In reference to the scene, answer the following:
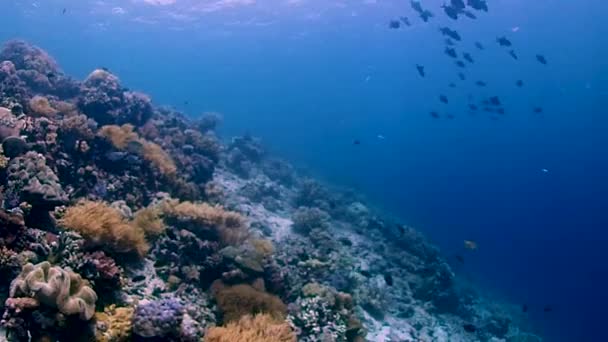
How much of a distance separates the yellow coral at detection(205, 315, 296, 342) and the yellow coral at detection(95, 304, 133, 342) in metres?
1.22

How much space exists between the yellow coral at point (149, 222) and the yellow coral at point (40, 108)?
453cm

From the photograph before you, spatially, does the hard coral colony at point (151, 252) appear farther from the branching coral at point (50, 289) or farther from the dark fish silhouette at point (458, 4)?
the dark fish silhouette at point (458, 4)

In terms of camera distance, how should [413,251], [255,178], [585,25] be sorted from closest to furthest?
[413,251] < [255,178] < [585,25]

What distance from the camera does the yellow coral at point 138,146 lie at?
41.9 ft

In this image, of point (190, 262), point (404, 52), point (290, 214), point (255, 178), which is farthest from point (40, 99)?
point (404, 52)

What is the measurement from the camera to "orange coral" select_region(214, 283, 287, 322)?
830cm

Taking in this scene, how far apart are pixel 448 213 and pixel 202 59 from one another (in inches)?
2506

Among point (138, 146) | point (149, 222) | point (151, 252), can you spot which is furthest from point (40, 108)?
point (151, 252)

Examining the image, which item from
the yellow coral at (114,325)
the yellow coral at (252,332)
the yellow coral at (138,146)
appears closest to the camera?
the yellow coral at (114,325)

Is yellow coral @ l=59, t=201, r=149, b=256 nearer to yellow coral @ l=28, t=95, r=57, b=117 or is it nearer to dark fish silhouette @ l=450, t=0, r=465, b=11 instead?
yellow coral @ l=28, t=95, r=57, b=117

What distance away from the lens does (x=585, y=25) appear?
170 feet

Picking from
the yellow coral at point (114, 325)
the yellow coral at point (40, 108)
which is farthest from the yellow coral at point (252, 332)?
the yellow coral at point (40, 108)

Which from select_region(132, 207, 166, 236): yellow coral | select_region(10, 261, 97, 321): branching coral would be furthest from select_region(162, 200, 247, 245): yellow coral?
select_region(10, 261, 97, 321): branching coral

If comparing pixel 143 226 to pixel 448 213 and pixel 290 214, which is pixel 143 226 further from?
pixel 448 213
